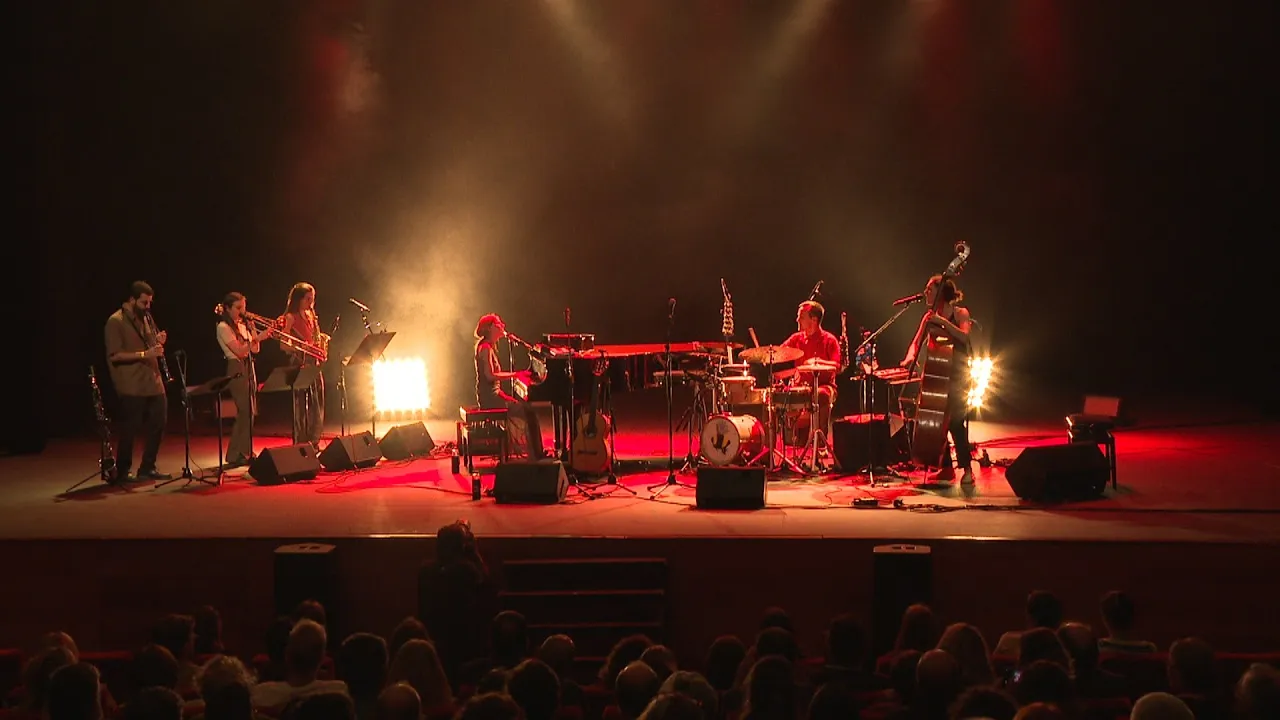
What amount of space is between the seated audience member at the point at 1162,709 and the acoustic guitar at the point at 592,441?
694 centimetres

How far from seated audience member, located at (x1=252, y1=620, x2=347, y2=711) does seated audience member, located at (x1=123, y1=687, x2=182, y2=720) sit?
2.80 ft

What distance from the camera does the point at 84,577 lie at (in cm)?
838

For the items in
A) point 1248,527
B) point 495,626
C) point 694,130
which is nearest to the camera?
point 495,626

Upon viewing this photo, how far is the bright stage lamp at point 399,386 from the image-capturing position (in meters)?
15.0

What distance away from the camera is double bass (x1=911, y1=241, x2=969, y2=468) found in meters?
9.91

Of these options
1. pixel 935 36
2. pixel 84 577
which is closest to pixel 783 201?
pixel 935 36

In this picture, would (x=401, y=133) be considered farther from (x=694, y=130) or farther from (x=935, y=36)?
(x=935, y=36)

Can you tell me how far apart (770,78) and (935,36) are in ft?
6.54

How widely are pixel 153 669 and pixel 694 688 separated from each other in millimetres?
2161

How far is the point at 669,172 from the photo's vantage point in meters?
15.7

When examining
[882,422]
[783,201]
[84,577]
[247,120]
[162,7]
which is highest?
[162,7]

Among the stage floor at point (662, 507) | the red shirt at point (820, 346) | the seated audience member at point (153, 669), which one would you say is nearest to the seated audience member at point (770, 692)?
the seated audience member at point (153, 669)

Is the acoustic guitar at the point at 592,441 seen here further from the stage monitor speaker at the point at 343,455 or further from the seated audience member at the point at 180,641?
the seated audience member at the point at 180,641

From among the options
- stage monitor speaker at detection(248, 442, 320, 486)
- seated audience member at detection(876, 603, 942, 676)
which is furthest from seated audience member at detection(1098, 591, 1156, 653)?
stage monitor speaker at detection(248, 442, 320, 486)
